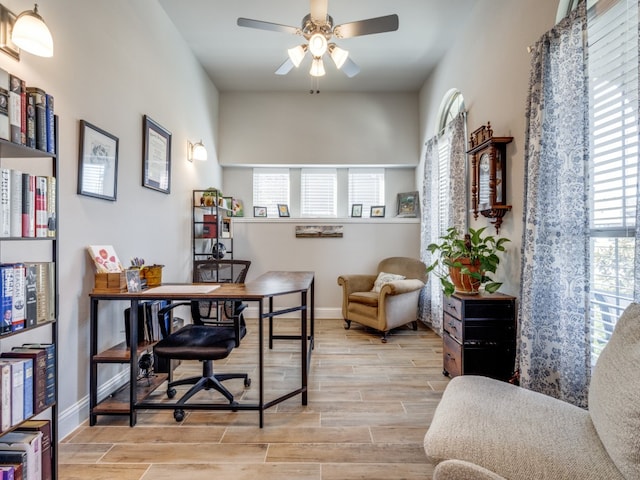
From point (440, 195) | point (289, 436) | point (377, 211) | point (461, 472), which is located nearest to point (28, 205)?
point (289, 436)

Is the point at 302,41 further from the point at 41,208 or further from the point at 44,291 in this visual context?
the point at 44,291

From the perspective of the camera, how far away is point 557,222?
6.32 ft

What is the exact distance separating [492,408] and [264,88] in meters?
4.68

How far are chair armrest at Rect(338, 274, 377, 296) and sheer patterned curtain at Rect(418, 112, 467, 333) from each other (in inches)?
27.0

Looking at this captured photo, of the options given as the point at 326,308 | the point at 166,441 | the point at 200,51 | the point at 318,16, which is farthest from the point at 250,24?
the point at 326,308

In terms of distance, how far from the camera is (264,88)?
4855mm

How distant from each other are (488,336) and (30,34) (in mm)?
3090

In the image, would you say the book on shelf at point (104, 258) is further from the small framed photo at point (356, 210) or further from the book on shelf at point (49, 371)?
the small framed photo at point (356, 210)

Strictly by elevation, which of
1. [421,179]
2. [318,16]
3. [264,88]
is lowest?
[421,179]

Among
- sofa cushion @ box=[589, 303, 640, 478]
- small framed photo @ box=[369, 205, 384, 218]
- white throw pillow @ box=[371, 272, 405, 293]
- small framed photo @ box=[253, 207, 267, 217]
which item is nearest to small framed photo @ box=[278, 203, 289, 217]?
small framed photo @ box=[253, 207, 267, 217]

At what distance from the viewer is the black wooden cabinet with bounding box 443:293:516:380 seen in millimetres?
2410

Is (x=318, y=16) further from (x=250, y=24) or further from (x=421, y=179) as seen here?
(x=421, y=179)

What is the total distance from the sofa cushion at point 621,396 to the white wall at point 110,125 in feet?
8.37

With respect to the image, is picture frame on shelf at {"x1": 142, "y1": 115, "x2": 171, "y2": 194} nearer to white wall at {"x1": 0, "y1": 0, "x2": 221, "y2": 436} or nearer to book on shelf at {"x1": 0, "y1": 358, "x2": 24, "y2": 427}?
white wall at {"x1": 0, "y1": 0, "x2": 221, "y2": 436}
